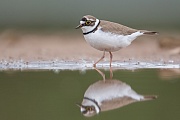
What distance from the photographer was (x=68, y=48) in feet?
39.0

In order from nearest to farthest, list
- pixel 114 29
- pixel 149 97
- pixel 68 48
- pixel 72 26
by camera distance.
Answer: pixel 149 97 → pixel 114 29 → pixel 68 48 → pixel 72 26

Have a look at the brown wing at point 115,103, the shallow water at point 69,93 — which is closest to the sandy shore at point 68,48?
the shallow water at point 69,93

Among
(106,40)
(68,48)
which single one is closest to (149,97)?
(106,40)

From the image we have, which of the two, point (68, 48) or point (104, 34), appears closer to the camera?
point (104, 34)

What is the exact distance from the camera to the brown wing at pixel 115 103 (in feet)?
→ 18.9

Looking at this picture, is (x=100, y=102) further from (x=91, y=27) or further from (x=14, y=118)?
(x=91, y=27)

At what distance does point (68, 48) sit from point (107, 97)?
5741 mm

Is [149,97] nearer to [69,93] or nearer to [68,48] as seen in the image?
[69,93]

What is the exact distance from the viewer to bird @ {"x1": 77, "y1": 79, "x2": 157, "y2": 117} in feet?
18.7

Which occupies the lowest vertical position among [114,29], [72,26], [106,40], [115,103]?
[115,103]

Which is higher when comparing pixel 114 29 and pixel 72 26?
pixel 72 26

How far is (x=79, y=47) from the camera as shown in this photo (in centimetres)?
1196

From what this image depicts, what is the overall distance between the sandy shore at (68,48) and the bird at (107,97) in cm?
277

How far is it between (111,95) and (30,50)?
5.36m
